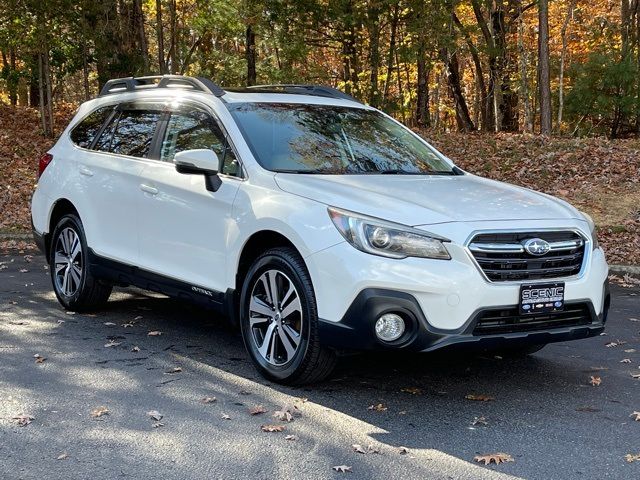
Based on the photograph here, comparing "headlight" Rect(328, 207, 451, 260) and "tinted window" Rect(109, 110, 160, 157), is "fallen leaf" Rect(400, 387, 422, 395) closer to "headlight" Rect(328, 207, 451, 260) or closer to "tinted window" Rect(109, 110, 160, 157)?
"headlight" Rect(328, 207, 451, 260)

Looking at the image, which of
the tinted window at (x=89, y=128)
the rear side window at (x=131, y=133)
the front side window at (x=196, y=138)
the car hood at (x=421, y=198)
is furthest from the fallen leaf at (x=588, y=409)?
the tinted window at (x=89, y=128)

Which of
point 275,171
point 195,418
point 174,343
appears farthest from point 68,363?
point 275,171

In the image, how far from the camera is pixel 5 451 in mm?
4113

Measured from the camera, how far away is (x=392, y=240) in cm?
467

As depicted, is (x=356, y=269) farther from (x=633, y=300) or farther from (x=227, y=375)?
(x=633, y=300)

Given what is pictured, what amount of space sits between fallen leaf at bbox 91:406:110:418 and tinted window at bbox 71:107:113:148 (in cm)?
327

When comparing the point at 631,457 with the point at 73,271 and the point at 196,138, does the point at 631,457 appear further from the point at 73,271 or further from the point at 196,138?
the point at 73,271

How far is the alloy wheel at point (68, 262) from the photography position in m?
7.35

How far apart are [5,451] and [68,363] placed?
1.69 m

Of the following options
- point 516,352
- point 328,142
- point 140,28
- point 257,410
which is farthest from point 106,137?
point 140,28

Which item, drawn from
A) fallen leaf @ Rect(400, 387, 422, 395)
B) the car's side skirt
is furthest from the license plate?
the car's side skirt

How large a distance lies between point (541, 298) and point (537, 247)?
0.98 feet

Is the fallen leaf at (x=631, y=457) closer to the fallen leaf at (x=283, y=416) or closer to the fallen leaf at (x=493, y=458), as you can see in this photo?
the fallen leaf at (x=493, y=458)

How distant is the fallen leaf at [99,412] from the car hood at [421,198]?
1.72 m
